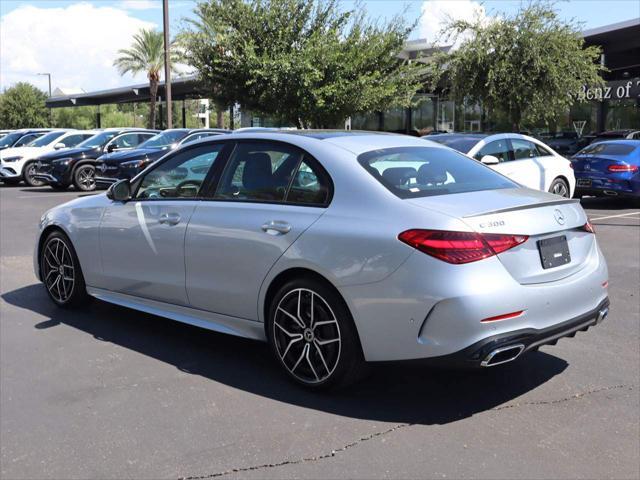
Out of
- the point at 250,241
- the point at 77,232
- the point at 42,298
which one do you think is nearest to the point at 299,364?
the point at 250,241

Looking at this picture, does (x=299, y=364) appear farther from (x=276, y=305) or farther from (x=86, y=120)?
(x=86, y=120)

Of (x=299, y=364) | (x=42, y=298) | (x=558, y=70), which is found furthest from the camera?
(x=558, y=70)

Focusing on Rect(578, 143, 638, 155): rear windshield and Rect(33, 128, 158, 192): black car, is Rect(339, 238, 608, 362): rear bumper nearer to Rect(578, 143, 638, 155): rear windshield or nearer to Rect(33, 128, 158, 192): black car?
Rect(578, 143, 638, 155): rear windshield

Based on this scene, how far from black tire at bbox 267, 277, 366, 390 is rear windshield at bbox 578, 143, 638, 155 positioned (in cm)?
1210

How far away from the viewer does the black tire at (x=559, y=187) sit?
12.5m

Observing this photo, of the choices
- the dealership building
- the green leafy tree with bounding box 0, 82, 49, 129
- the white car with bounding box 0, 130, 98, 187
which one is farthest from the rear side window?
the green leafy tree with bounding box 0, 82, 49, 129

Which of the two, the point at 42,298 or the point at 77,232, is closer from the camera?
the point at 77,232

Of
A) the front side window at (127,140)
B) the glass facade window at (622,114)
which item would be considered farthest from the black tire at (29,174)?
the glass facade window at (622,114)

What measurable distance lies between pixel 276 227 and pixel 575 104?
1200 inches

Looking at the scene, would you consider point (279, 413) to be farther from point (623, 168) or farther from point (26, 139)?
point (26, 139)

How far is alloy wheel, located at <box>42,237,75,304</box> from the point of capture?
20.2 ft

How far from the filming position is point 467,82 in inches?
834

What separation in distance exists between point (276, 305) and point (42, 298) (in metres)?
3.48

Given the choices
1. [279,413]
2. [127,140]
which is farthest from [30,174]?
[279,413]
